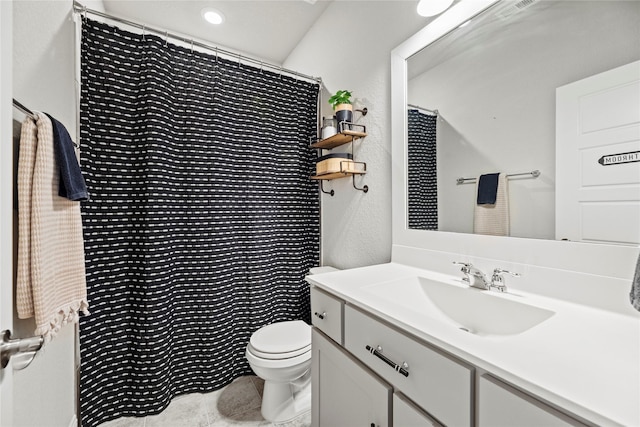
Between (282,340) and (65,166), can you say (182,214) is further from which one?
(282,340)

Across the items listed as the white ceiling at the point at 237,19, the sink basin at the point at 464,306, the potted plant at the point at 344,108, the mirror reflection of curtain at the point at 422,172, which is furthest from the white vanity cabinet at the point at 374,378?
the white ceiling at the point at 237,19

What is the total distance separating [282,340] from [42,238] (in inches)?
44.4

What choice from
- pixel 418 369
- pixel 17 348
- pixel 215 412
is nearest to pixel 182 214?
pixel 215 412

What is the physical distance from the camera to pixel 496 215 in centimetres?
106

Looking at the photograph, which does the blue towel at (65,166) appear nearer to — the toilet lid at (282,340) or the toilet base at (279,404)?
the toilet lid at (282,340)

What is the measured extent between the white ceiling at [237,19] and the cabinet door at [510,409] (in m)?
2.36

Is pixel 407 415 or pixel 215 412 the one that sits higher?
pixel 407 415

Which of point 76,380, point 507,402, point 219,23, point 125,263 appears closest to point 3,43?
point 507,402

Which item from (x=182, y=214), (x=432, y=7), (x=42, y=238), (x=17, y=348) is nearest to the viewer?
(x=17, y=348)

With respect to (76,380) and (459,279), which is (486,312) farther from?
(76,380)

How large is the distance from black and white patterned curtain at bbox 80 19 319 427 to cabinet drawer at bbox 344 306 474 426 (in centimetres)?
113

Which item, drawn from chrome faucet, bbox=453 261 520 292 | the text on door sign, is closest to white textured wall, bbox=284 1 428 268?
chrome faucet, bbox=453 261 520 292

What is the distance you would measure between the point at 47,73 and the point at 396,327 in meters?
1.59

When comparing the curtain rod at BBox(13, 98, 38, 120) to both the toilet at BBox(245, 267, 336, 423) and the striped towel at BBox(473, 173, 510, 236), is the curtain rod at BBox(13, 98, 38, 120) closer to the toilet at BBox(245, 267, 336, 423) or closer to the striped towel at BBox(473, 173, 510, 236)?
the toilet at BBox(245, 267, 336, 423)
